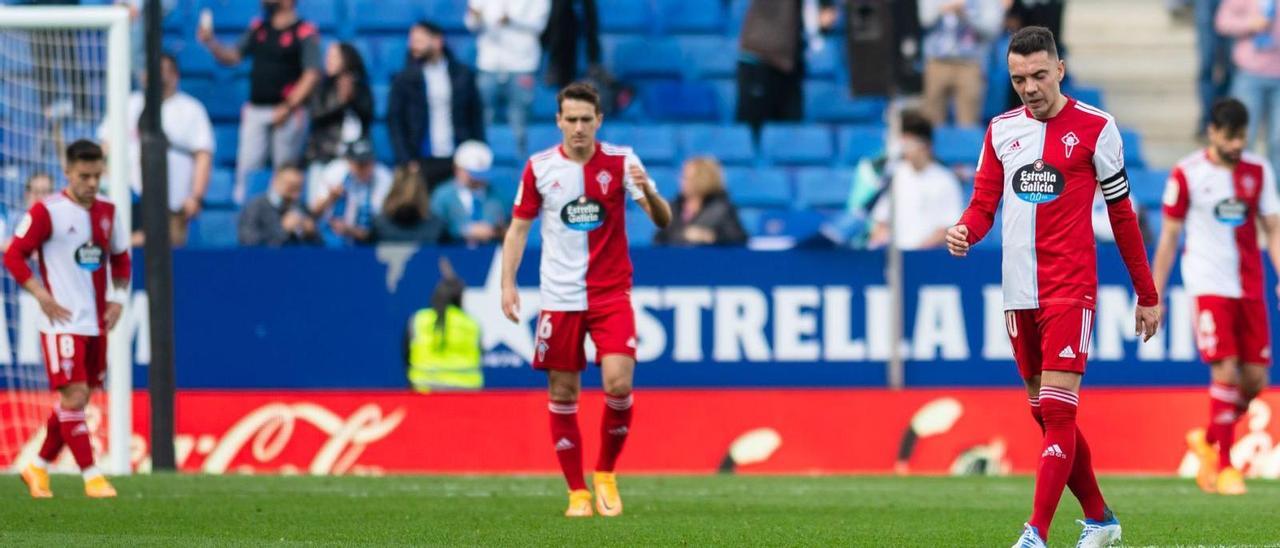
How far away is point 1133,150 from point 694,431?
6.03 meters

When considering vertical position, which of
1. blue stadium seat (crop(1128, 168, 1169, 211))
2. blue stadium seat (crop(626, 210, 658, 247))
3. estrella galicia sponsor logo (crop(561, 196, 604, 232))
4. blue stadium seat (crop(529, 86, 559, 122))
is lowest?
blue stadium seat (crop(626, 210, 658, 247))

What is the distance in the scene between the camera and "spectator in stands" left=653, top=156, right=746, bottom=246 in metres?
14.2

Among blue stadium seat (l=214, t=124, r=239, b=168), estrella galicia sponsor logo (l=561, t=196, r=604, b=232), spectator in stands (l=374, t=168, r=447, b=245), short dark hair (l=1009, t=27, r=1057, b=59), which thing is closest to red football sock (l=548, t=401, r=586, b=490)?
estrella galicia sponsor logo (l=561, t=196, r=604, b=232)

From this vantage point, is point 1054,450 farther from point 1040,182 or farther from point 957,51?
point 957,51

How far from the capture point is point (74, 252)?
34.3 feet

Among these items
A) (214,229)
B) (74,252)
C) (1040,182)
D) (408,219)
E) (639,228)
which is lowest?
(214,229)

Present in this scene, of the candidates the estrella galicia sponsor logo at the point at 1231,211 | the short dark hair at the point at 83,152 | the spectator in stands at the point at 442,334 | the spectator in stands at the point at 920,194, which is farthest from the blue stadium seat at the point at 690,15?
the short dark hair at the point at 83,152

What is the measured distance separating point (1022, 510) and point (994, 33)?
8060 mm

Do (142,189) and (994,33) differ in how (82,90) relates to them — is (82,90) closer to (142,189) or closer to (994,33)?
(142,189)

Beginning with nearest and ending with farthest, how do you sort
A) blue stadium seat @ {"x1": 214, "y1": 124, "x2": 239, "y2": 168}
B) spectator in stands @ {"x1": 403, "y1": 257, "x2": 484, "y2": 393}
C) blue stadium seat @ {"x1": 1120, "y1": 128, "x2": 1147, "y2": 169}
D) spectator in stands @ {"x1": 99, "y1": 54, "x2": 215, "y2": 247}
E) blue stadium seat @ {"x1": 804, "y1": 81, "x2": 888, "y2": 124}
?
spectator in stands @ {"x1": 403, "y1": 257, "x2": 484, "y2": 393} → spectator in stands @ {"x1": 99, "y1": 54, "x2": 215, "y2": 247} → blue stadium seat @ {"x1": 214, "y1": 124, "x2": 239, "y2": 168} → blue stadium seat @ {"x1": 1120, "y1": 128, "x2": 1147, "y2": 169} → blue stadium seat @ {"x1": 804, "y1": 81, "x2": 888, "y2": 124}

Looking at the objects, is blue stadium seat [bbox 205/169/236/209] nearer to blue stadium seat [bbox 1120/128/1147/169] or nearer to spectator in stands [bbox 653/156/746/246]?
spectator in stands [bbox 653/156/746/246]

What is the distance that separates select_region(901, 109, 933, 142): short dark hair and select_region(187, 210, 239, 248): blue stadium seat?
5175 mm

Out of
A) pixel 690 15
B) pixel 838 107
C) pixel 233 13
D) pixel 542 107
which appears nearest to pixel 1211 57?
pixel 838 107

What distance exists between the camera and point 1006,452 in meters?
13.3
